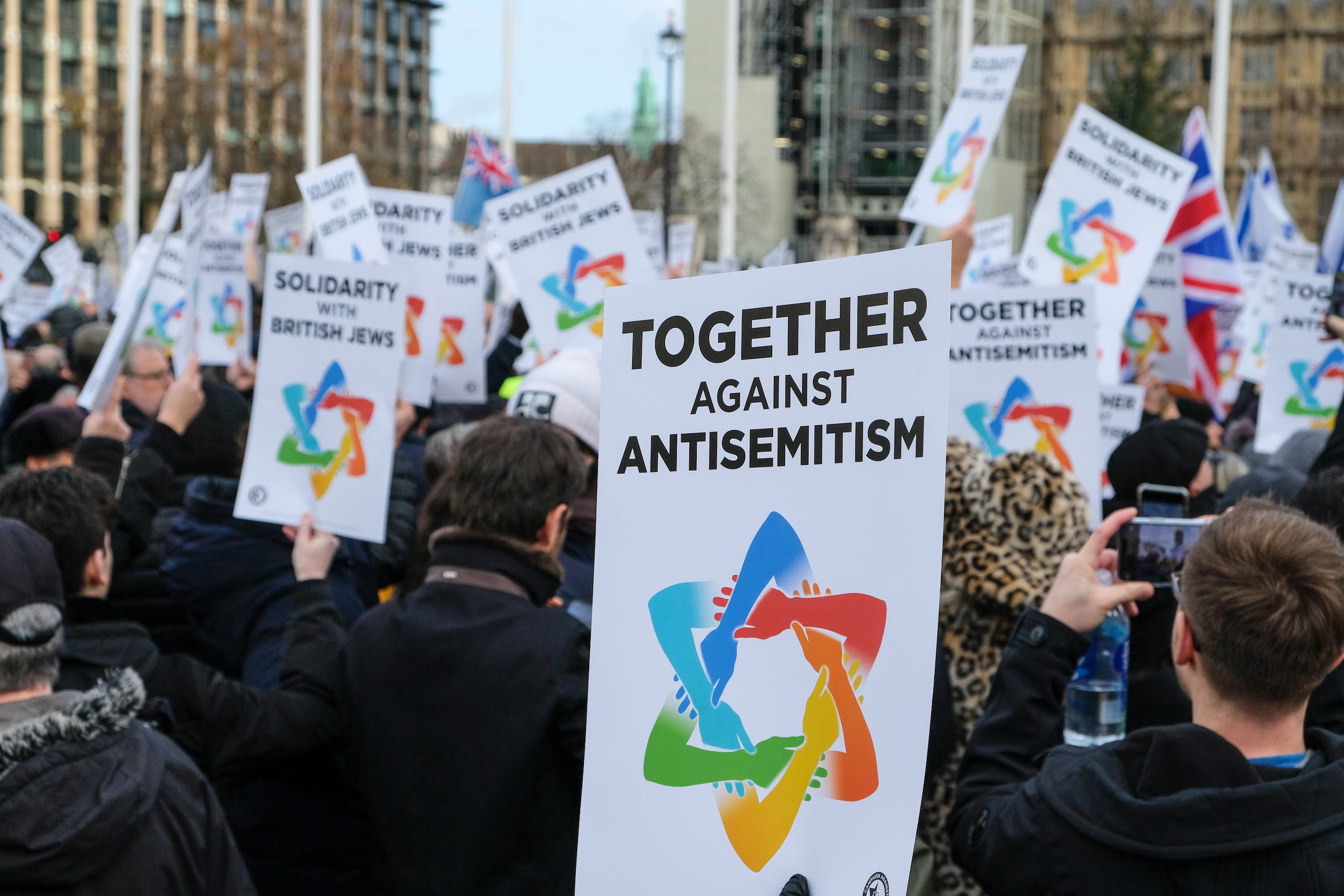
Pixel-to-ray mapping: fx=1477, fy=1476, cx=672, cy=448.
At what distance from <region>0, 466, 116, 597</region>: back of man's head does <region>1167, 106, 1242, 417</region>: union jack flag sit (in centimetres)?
660

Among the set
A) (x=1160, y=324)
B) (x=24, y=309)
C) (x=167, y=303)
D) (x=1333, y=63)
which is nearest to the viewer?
(x=1160, y=324)

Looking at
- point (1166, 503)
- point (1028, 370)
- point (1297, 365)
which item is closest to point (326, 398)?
point (1028, 370)

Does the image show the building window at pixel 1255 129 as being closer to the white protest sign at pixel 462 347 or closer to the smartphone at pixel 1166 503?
the white protest sign at pixel 462 347

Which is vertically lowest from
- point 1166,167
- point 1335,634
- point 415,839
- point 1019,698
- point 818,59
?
point 415,839

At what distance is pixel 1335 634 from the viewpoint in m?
2.17

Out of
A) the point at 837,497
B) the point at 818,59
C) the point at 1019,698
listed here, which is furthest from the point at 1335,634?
the point at 818,59

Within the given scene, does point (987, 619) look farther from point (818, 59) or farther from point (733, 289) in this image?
point (818, 59)

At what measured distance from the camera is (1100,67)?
64.7 meters

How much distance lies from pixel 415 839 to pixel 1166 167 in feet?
16.8

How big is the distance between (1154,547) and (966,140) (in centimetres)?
553

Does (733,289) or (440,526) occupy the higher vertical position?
(733,289)

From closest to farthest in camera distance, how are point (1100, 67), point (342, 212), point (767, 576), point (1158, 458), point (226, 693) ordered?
1. point (767, 576)
2. point (226, 693)
3. point (1158, 458)
4. point (342, 212)
5. point (1100, 67)

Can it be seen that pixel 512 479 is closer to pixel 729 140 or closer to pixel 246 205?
pixel 246 205

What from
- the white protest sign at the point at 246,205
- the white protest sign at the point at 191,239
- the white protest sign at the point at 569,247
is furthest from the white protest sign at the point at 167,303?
the white protest sign at the point at 569,247
